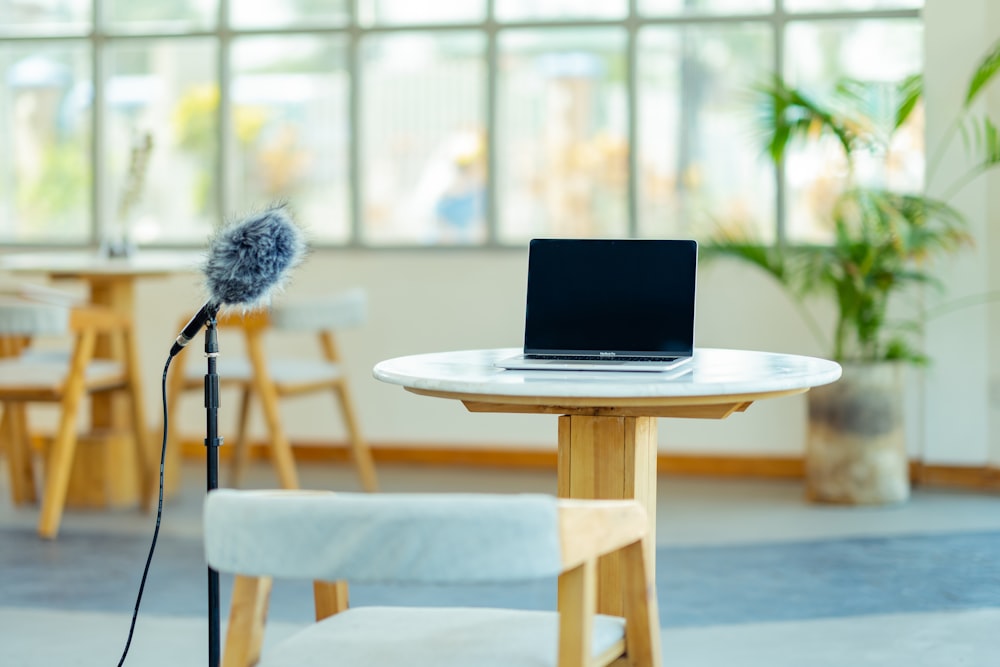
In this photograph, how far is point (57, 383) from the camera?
4.54m

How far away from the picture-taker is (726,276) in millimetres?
5531

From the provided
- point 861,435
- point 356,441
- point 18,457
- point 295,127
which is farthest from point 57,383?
point 861,435

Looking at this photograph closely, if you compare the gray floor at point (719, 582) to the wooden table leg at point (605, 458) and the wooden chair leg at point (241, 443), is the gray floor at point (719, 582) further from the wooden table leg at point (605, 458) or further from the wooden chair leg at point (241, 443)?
the wooden table leg at point (605, 458)

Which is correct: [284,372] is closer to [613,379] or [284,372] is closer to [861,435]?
[861,435]

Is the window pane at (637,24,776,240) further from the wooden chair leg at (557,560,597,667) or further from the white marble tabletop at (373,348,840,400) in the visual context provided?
the wooden chair leg at (557,560,597,667)

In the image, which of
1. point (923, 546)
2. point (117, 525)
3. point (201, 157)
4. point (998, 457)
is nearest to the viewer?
point (923, 546)

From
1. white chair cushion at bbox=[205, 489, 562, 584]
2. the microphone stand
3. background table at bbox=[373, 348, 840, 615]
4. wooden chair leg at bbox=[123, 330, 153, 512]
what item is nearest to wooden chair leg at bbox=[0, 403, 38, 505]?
wooden chair leg at bbox=[123, 330, 153, 512]

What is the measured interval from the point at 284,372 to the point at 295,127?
1.57 meters

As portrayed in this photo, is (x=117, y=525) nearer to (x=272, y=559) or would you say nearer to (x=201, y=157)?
(x=201, y=157)

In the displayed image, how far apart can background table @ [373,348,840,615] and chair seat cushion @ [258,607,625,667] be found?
342 mm

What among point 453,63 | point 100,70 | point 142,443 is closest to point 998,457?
point 453,63

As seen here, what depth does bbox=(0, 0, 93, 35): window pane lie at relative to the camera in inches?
243

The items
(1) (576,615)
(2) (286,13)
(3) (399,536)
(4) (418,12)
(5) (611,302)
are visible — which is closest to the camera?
(3) (399,536)

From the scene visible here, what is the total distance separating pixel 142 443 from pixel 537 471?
5.45 feet
